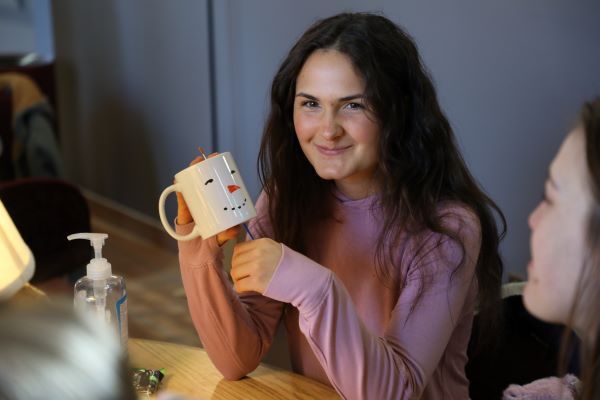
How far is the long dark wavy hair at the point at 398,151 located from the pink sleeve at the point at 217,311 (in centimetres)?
19

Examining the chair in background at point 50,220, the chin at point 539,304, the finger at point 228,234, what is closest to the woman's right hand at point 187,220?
the finger at point 228,234

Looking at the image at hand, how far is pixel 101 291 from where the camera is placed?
1063 millimetres

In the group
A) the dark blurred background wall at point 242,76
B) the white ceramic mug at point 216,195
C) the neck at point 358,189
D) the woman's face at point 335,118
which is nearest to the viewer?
the white ceramic mug at point 216,195

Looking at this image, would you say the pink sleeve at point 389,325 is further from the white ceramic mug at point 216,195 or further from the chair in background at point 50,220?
the chair in background at point 50,220

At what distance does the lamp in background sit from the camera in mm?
878

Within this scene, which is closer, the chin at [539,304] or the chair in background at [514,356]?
the chin at [539,304]

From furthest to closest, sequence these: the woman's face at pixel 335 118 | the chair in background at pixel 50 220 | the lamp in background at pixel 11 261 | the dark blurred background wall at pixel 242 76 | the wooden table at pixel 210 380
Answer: the chair in background at pixel 50 220
the dark blurred background wall at pixel 242 76
the woman's face at pixel 335 118
the wooden table at pixel 210 380
the lamp in background at pixel 11 261

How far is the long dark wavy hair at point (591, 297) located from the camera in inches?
29.9

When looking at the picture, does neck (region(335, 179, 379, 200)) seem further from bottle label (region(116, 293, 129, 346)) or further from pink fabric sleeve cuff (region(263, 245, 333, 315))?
bottle label (region(116, 293, 129, 346))

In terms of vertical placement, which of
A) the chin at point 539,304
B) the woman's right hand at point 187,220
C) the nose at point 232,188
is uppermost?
the nose at point 232,188

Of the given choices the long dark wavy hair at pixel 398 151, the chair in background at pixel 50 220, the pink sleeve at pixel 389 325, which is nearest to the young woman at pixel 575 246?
the pink sleeve at pixel 389 325

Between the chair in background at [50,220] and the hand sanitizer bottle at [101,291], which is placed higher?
the hand sanitizer bottle at [101,291]

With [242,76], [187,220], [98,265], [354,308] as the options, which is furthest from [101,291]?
[242,76]

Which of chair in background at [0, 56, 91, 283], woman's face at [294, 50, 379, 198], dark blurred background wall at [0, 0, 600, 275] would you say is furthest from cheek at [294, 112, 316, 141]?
chair in background at [0, 56, 91, 283]
